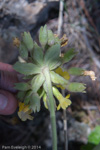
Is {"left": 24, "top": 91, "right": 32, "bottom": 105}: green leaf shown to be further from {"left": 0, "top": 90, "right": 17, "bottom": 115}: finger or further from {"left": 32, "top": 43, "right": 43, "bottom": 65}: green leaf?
{"left": 0, "top": 90, "right": 17, "bottom": 115}: finger

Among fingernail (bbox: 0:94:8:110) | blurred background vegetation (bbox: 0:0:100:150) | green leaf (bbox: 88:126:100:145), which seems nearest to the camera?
fingernail (bbox: 0:94:8:110)

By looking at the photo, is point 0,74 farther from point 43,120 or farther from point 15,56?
point 43,120

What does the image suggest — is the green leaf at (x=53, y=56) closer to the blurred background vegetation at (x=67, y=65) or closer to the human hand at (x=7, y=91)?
the human hand at (x=7, y=91)

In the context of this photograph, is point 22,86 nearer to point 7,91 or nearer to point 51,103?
point 51,103

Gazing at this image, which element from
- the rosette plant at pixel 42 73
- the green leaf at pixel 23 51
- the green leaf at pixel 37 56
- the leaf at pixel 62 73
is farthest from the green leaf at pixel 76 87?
the green leaf at pixel 23 51

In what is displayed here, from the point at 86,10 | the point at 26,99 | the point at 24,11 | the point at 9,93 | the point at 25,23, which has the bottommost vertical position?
the point at 26,99

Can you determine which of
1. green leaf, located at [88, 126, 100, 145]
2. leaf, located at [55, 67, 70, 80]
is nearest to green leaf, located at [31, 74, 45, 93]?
leaf, located at [55, 67, 70, 80]

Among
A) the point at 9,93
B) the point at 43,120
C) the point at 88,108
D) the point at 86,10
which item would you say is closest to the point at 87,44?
the point at 86,10
